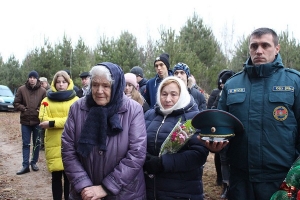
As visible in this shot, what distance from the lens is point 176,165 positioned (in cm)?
286

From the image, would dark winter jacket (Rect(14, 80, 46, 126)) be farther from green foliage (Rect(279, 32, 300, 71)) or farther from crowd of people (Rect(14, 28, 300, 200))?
green foliage (Rect(279, 32, 300, 71))

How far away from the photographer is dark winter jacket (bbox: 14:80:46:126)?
22.7 ft

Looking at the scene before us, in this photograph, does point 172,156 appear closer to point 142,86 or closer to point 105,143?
point 105,143

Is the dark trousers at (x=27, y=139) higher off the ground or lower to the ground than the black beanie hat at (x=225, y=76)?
lower

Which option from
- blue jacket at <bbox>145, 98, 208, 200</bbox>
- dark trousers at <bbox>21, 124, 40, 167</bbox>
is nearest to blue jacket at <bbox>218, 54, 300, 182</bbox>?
blue jacket at <bbox>145, 98, 208, 200</bbox>

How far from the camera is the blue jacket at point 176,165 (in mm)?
2885

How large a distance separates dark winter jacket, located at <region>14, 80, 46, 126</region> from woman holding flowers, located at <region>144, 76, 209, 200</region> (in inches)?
179

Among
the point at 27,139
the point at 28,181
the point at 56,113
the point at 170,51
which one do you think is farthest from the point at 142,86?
the point at 170,51

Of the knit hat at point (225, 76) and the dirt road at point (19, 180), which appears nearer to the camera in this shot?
the knit hat at point (225, 76)

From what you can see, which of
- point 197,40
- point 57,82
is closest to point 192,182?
point 57,82

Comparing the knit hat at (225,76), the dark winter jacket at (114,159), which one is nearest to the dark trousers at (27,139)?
the knit hat at (225,76)

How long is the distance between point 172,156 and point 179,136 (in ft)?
0.71

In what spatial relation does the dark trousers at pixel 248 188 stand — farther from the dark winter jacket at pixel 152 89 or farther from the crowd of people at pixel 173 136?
the dark winter jacket at pixel 152 89

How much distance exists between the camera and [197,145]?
116 inches
